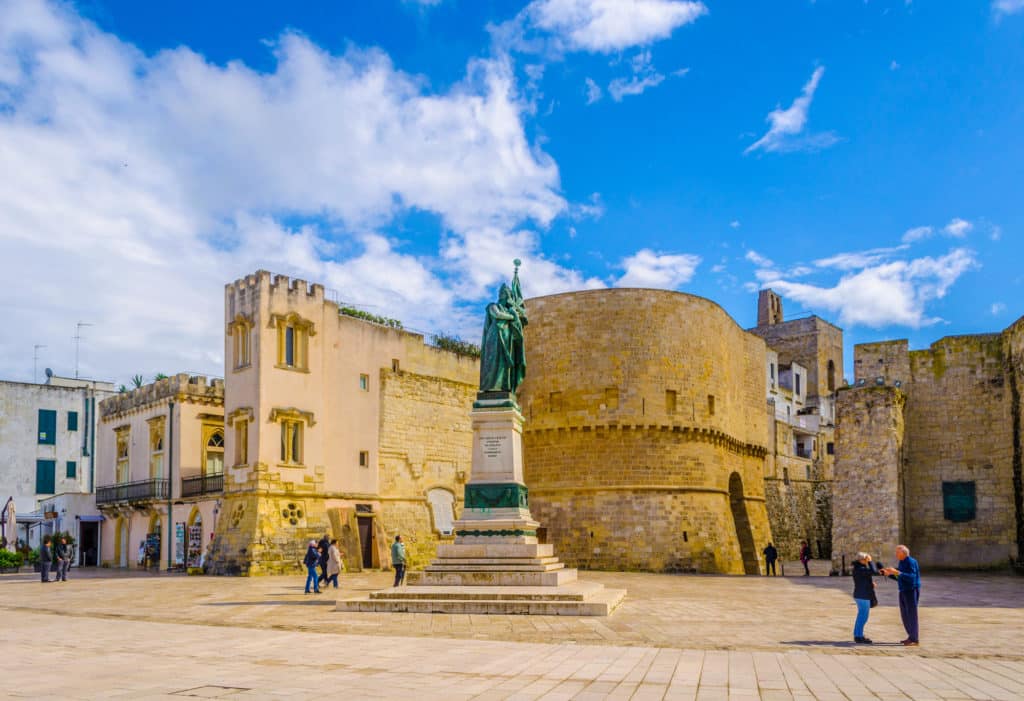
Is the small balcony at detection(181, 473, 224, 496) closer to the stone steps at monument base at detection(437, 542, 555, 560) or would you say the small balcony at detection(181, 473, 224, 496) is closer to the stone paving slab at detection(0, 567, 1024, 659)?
the stone paving slab at detection(0, 567, 1024, 659)

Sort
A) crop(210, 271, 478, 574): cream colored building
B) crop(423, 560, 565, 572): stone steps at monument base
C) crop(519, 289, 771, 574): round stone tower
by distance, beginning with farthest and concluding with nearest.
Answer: crop(519, 289, 771, 574): round stone tower < crop(210, 271, 478, 574): cream colored building < crop(423, 560, 565, 572): stone steps at monument base

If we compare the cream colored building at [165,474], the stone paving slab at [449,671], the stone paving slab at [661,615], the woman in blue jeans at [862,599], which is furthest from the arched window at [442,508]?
the woman in blue jeans at [862,599]

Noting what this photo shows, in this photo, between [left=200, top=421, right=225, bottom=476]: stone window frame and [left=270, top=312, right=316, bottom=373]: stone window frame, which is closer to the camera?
[left=270, top=312, right=316, bottom=373]: stone window frame

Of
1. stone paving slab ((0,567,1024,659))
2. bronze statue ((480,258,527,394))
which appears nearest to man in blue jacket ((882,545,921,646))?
stone paving slab ((0,567,1024,659))

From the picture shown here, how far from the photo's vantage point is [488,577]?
1617 centimetres

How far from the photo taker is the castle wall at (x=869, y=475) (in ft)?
83.4

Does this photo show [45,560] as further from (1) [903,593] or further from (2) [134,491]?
(1) [903,593]

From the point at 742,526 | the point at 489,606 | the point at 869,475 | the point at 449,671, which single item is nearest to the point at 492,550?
the point at 489,606

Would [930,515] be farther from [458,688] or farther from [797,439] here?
[797,439]

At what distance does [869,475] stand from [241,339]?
19237mm

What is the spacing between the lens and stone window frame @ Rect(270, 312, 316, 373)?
28.0 m

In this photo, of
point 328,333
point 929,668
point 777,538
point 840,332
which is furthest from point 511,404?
point 840,332

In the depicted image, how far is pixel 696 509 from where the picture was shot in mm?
33000

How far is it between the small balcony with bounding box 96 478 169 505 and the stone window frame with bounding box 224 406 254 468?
4290 millimetres
